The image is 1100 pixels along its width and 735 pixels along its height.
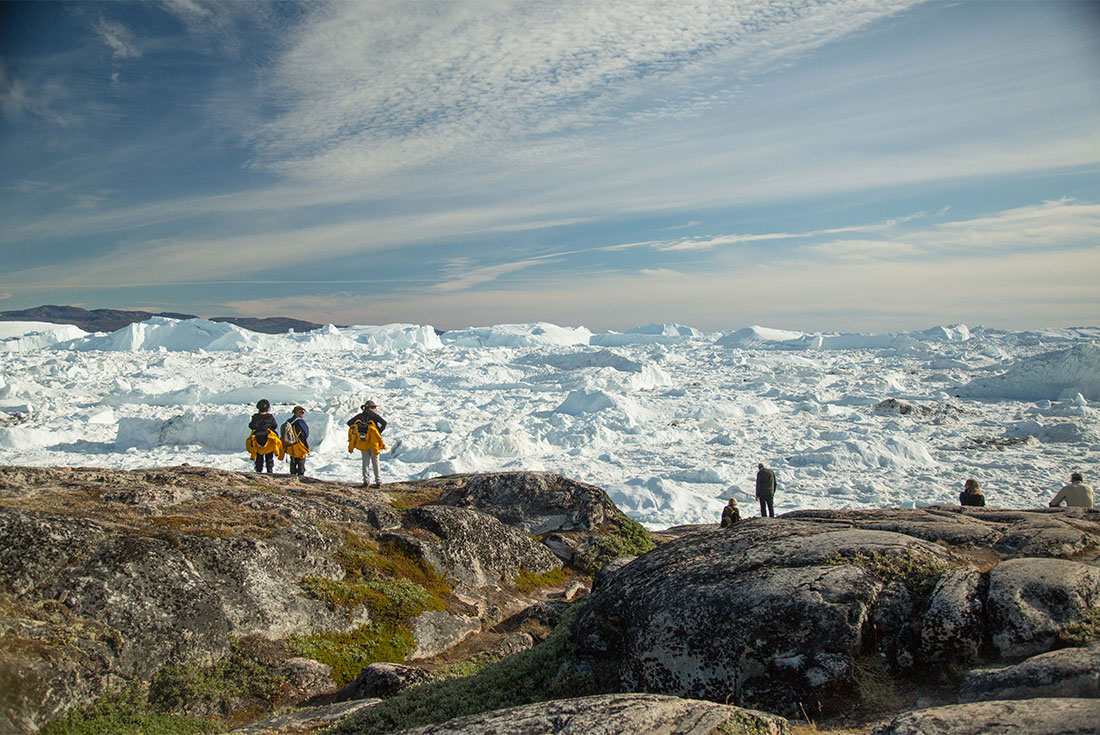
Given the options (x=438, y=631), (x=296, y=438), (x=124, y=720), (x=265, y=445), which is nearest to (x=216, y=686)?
(x=124, y=720)

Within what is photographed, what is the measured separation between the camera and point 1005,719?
9.69 feet

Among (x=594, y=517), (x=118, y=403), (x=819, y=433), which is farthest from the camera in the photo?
(x=118, y=403)

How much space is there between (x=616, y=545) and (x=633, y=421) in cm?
2011

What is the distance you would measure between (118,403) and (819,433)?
35150 mm

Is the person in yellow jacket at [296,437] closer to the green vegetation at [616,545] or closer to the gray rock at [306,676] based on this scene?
the green vegetation at [616,545]

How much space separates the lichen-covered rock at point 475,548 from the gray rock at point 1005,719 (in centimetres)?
615

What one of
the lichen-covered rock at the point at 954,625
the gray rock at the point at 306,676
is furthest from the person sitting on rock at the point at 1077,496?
the gray rock at the point at 306,676

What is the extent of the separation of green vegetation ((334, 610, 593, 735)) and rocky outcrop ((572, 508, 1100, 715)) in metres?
0.22

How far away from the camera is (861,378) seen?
168ft

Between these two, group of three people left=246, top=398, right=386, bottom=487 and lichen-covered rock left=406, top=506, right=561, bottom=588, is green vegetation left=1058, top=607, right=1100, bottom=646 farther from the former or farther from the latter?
group of three people left=246, top=398, right=386, bottom=487

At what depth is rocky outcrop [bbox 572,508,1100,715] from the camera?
3969 mm

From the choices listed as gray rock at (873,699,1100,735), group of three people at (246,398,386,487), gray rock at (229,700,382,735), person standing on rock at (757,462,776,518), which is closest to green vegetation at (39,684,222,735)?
gray rock at (229,700,382,735)

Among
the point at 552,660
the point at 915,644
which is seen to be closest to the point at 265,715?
the point at 552,660

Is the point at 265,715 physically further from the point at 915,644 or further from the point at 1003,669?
the point at 1003,669
